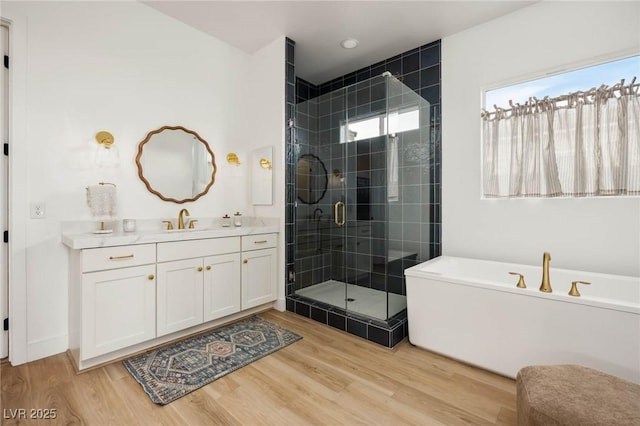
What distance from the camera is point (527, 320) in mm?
1861

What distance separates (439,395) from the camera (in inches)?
68.6

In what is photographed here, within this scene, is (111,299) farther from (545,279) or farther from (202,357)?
(545,279)

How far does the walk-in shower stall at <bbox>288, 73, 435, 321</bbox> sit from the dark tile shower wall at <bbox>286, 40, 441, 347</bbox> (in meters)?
0.01

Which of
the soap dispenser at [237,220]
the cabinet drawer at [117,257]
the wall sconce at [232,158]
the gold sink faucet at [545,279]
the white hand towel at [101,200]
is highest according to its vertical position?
the wall sconce at [232,158]

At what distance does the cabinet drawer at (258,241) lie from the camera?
2.87 metres

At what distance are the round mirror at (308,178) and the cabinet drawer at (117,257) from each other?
1605 mm

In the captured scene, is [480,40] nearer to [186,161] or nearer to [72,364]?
[186,161]

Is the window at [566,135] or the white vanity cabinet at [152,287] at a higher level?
the window at [566,135]

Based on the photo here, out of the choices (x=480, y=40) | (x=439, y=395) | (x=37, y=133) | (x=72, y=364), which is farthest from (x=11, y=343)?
(x=480, y=40)

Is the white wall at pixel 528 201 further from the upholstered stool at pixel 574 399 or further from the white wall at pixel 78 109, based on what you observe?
the white wall at pixel 78 109

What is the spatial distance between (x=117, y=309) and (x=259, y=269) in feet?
4.12

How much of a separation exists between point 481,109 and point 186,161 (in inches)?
121

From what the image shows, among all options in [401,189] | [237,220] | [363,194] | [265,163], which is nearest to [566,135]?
[401,189]

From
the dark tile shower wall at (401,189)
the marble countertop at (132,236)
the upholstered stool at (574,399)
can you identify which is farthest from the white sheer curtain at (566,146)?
the marble countertop at (132,236)
